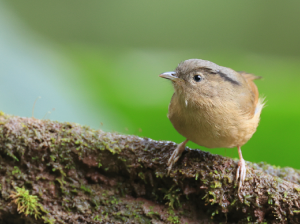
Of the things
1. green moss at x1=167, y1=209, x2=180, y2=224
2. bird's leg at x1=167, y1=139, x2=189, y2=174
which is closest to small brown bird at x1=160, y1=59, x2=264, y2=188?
bird's leg at x1=167, y1=139, x2=189, y2=174

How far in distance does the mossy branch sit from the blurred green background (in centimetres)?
60

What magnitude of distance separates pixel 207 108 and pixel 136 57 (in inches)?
159

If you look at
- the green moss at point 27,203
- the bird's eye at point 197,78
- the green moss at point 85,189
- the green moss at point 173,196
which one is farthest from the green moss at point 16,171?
the bird's eye at point 197,78

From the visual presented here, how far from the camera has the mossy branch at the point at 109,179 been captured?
273 cm

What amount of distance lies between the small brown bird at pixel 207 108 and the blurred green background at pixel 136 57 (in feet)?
2.79

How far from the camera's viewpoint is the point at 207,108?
287 cm

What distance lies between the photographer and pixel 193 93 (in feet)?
9.47

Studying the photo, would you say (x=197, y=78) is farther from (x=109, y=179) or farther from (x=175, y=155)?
(x=109, y=179)

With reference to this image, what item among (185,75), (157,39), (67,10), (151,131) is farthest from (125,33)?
(185,75)

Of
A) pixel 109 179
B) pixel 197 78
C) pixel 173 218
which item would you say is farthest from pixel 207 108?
pixel 109 179

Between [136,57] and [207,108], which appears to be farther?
[136,57]

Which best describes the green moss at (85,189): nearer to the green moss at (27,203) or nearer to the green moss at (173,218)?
the green moss at (27,203)

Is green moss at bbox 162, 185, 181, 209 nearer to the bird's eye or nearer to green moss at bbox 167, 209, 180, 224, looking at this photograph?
green moss at bbox 167, 209, 180, 224

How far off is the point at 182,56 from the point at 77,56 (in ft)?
7.99
